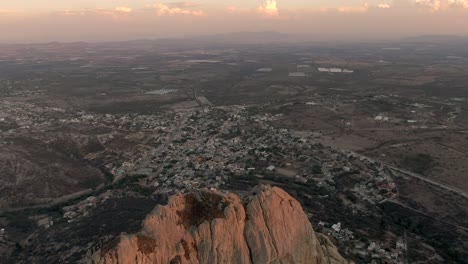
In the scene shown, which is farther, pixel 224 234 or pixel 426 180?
pixel 426 180

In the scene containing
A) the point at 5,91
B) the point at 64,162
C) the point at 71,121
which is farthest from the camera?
the point at 5,91

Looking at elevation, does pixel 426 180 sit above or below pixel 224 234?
below

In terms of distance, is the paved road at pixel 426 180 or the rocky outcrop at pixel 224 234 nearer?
the rocky outcrop at pixel 224 234

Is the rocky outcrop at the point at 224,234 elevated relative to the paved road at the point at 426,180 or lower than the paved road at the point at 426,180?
elevated

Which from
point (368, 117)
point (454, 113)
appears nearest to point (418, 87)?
point (454, 113)

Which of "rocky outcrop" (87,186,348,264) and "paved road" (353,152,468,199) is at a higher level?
"rocky outcrop" (87,186,348,264)

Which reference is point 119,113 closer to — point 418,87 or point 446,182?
point 446,182

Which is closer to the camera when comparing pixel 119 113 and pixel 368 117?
pixel 368 117

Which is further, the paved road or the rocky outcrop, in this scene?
the paved road
